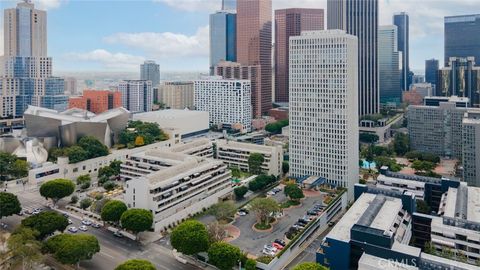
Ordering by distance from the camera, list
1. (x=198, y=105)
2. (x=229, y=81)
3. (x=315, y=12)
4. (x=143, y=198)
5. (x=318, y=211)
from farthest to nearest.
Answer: (x=315, y=12) → (x=198, y=105) → (x=229, y=81) → (x=318, y=211) → (x=143, y=198)

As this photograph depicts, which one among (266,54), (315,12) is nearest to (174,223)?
(266,54)

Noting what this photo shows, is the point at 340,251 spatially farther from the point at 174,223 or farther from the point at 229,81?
the point at 229,81

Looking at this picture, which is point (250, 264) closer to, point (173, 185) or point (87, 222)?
point (173, 185)

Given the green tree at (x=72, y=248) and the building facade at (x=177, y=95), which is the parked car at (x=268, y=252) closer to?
the green tree at (x=72, y=248)

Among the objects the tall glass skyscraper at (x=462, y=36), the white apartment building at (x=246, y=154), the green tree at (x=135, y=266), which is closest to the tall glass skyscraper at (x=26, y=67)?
the white apartment building at (x=246, y=154)

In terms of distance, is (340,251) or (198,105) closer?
(340,251)

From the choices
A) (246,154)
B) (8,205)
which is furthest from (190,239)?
(246,154)

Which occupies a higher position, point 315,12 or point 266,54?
point 315,12

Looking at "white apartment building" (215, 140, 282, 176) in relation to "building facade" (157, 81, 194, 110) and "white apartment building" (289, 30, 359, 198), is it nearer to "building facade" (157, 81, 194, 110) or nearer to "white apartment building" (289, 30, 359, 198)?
"white apartment building" (289, 30, 359, 198)
